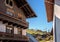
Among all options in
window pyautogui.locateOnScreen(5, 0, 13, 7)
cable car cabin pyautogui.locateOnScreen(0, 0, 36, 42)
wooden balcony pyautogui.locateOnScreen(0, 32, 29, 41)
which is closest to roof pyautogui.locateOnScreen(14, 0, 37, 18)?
cable car cabin pyautogui.locateOnScreen(0, 0, 36, 42)

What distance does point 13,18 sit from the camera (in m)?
17.4

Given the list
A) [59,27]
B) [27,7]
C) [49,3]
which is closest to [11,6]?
[27,7]

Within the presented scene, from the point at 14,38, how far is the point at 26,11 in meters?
5.83

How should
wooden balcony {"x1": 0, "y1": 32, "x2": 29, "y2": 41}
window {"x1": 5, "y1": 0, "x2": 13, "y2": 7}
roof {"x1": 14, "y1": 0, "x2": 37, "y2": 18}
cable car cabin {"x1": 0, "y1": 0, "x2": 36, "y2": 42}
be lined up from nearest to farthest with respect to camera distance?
wooden balcony {"x1": 0, "y1": 32, "x2": 29, "y2": 41} → cable car cabin {"x1": 0, "y1": 0, "x2": 36, "y2": 42} → window {"x1": 5, "y1": 0, "x2": 13, "y2": 7} → roof {"x1": 14, "y1": 0, "x2": 37, "y2": 18}

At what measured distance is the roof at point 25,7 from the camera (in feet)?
67.3

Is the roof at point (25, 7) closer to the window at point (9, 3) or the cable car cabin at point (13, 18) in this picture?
the cable car cabin at point (13, 18)

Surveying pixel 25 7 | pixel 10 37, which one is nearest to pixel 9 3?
pixel 25 7

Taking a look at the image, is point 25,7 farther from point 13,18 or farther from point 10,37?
point 10,37

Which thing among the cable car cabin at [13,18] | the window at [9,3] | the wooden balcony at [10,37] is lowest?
the wooden balcony at [10,37]

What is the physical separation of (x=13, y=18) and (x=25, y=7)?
445 centimetres

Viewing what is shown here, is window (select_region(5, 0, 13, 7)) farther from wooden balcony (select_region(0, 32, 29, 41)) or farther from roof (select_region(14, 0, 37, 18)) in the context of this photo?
wooden balcony (select_region(0, 32, 29, 41))

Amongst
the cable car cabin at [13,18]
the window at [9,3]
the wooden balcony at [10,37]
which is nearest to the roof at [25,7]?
the cable car cabin at [13,18]

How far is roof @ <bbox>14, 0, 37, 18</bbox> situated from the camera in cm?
2052

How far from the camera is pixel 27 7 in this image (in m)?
21.3
